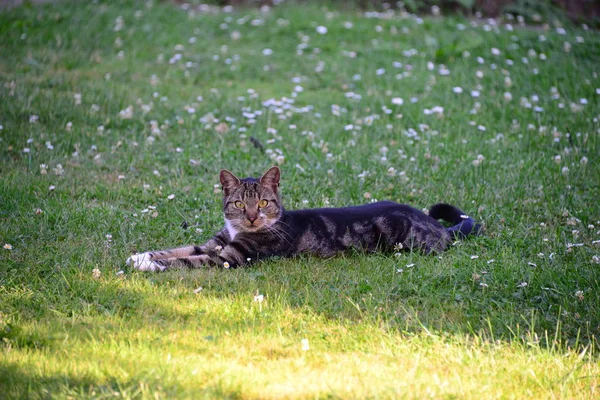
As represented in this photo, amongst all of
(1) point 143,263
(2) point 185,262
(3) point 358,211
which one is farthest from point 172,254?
(3) point 358,211

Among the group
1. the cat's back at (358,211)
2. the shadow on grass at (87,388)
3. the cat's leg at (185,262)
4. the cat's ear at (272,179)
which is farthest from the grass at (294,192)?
the cat's ear at (272,179)

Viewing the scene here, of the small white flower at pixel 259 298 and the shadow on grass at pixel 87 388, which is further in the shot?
the small white flower at pixel 259 298

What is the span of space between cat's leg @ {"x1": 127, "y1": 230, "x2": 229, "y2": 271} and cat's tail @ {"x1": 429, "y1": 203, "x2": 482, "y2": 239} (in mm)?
1796

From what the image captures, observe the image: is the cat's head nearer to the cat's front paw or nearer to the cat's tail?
the cat's front paw

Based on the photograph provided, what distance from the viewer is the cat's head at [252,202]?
5117 mm

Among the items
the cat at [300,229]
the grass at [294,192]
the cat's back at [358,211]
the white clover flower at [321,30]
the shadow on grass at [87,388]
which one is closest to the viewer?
the shadow on grass at [87,388]

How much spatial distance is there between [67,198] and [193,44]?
17.8ft

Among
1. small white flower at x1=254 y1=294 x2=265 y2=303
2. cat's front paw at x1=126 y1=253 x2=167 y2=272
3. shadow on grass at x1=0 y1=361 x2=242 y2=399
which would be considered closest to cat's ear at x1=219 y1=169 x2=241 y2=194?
cat's front paw at x1=126 y1=253 x2=167 y2=272

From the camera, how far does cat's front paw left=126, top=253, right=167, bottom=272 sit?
471 cm

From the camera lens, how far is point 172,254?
4977 millimetres

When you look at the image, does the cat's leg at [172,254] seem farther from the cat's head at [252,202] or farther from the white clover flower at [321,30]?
the white clover flower at [321,30]

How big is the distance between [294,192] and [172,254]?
169 cm

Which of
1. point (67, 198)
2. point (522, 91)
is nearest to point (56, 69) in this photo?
point (67, 198)

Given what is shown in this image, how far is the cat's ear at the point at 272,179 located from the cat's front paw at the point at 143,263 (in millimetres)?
1041
